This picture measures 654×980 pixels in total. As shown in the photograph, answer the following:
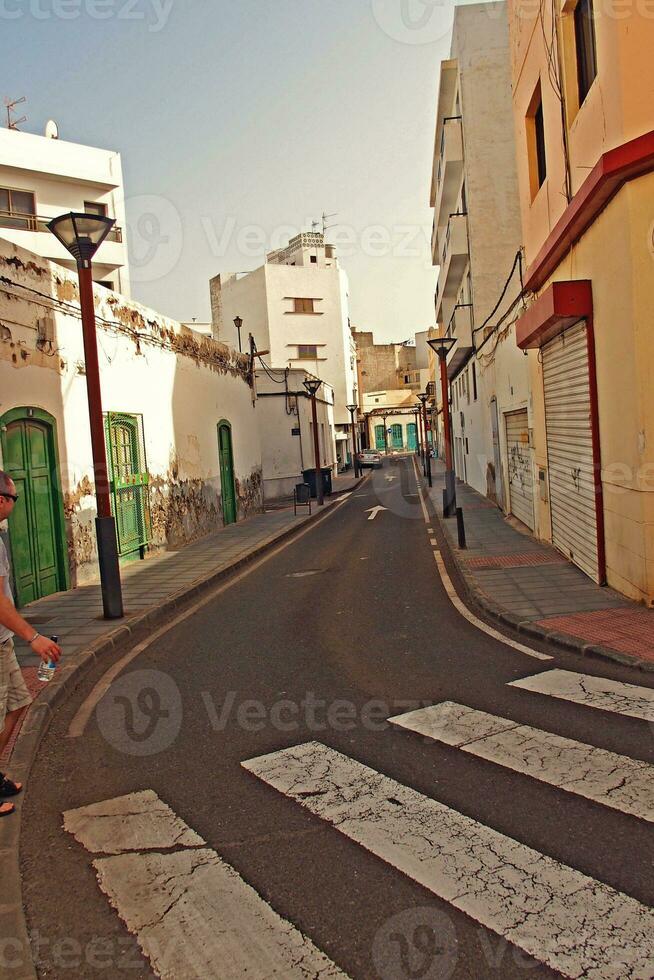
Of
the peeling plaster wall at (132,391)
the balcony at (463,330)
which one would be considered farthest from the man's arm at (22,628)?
the balcony at (463,330)

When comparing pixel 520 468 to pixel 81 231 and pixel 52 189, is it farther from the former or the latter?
pixel 52 189

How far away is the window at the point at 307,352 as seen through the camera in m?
58.8

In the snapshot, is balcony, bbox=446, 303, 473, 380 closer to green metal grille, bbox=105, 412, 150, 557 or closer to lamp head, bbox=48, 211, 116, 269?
green metal grille, bbox=105, 412, 150, 557

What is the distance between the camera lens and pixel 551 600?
8930mm

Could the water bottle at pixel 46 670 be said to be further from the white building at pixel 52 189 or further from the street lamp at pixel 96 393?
the white building at pixel 52 189

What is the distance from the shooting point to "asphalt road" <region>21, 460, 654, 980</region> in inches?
122

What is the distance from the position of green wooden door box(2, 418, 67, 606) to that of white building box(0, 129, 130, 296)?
23.1 metres

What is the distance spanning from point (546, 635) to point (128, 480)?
384 inches

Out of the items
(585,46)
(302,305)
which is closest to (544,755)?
(585,46)

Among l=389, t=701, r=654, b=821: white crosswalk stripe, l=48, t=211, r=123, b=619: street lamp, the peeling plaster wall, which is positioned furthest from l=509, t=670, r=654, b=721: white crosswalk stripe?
the peeling plaster wall

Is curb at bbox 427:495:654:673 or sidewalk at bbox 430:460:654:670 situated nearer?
curb at bbox 427:495:654:673

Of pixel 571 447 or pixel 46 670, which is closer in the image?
pixel 46 670

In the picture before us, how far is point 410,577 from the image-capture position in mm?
11781

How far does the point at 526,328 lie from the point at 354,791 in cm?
892
